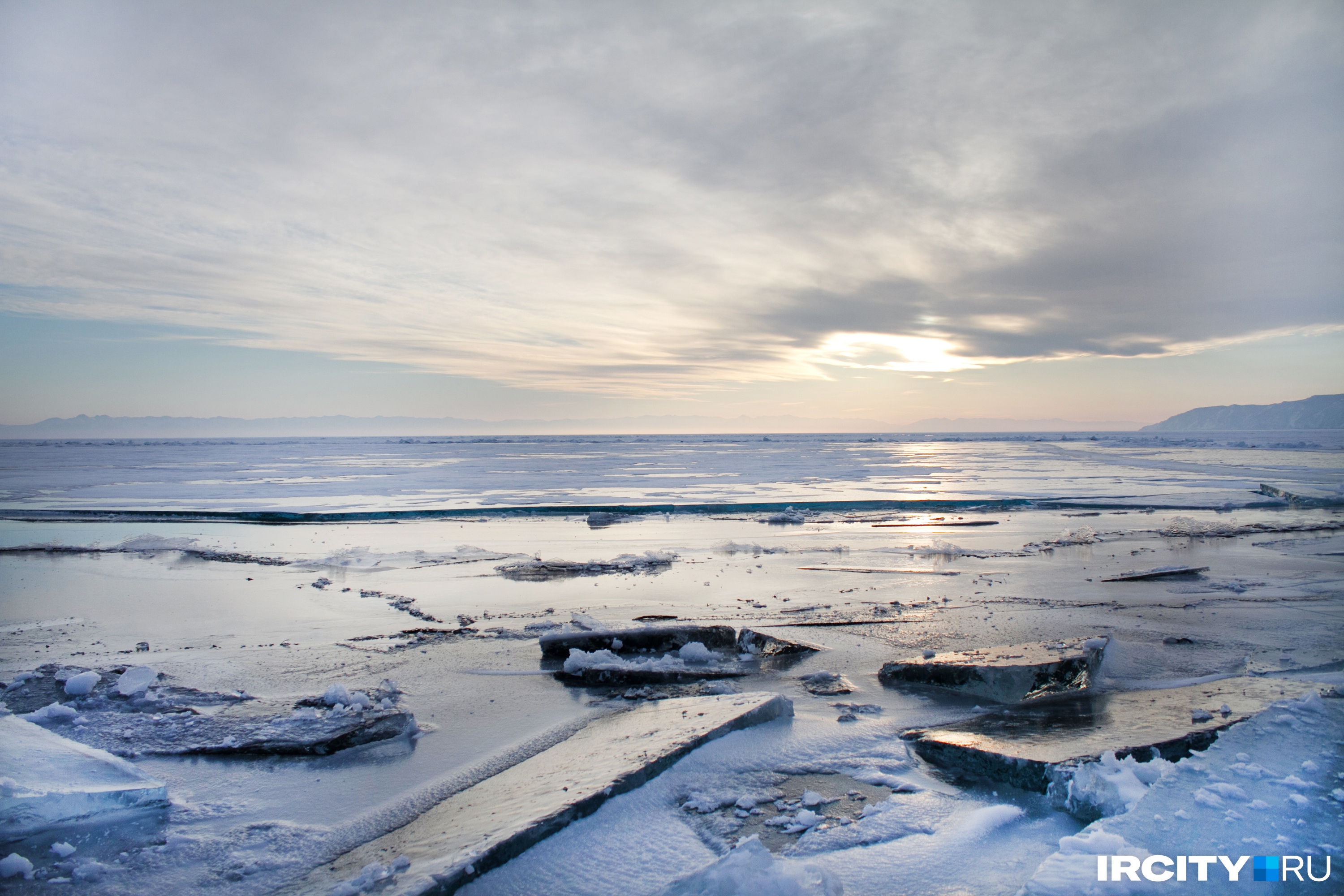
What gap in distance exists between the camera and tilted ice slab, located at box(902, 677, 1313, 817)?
9.73 feet

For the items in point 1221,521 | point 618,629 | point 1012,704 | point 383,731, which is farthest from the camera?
point 1221,521

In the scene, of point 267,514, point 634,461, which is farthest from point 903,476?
point 267,514

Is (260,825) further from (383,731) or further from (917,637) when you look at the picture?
(917,637)

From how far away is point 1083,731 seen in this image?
11.0 feet

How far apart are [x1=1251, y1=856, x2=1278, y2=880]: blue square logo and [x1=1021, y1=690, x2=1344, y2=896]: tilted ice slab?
0.05 feet

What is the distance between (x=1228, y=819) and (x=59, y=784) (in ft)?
15.2

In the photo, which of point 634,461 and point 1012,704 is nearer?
point 1012,704

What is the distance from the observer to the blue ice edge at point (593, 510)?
541 inches

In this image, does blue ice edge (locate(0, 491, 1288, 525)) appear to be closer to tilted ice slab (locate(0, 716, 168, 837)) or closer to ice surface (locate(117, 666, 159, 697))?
ice surface (locate(117, 666, 159, 697))

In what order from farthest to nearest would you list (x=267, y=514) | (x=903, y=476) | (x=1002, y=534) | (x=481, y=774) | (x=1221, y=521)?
(x=903, y=476) → (x=267, y=514) → (x=1221, y=521) → (x=1002, y=534) → (x=481, y=774)

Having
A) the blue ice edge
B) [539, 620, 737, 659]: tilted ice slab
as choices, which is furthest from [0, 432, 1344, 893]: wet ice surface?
the blue ice edge

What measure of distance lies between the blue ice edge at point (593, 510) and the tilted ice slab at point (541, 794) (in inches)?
425

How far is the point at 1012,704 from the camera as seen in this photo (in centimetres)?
397

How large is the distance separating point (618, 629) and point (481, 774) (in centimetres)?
212
